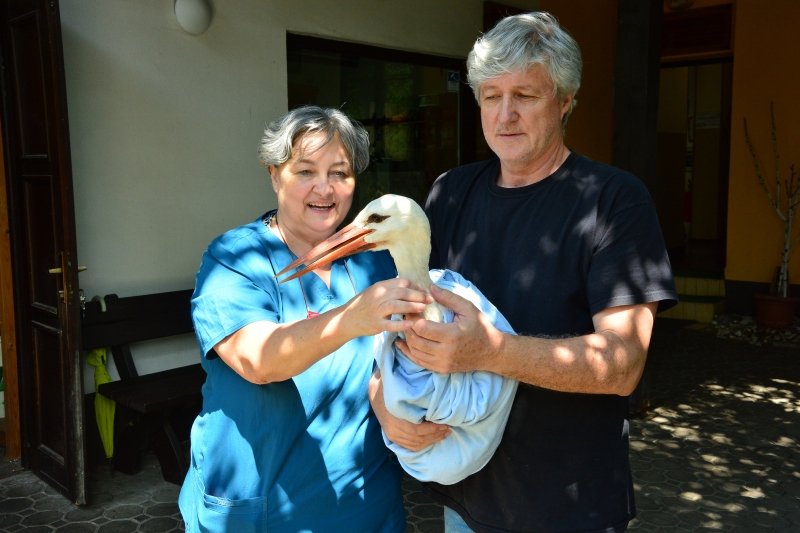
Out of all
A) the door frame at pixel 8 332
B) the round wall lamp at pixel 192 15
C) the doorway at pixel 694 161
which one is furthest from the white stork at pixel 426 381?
the doorway at pixel 694 161

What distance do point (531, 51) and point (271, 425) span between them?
1169 mm

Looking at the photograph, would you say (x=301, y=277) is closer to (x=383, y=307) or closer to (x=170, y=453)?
(x=383, y=307)

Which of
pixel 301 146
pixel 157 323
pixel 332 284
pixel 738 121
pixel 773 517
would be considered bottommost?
pixel 773 517

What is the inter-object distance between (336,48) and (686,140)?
29.4ft

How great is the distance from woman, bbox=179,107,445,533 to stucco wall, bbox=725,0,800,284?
7.94m

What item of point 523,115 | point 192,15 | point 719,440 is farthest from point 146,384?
point 719,440

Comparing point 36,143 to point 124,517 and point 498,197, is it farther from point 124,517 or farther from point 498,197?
point 498,197

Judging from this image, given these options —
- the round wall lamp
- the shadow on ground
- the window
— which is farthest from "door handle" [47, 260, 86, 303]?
the shadow on ground

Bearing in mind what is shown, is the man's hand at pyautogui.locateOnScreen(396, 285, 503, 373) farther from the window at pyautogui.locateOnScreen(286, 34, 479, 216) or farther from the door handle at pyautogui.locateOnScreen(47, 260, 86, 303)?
the window at pyautogui.locateOnScreen(286, 34, 479, 216)

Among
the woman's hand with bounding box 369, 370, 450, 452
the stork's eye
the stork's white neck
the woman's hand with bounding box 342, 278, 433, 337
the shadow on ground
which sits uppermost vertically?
the stork's eye

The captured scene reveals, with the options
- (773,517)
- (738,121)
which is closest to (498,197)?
(773,517)

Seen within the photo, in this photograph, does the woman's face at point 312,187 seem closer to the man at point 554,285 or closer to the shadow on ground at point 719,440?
the man at point 554,285

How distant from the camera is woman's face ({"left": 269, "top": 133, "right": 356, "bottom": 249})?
2.02 m

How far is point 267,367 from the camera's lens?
5.63 ft
